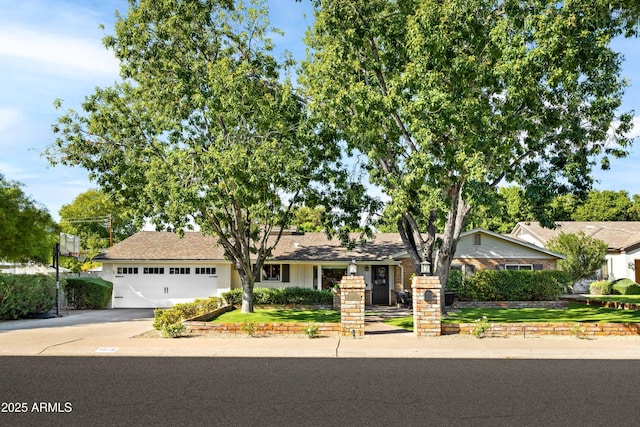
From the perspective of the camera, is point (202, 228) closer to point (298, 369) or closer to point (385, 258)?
point (385, 258)

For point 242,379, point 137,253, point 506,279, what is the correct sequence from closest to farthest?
point 242,379
point 506,279
point 137,253

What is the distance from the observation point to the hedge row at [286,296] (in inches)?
987

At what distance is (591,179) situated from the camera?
17859 millimetres

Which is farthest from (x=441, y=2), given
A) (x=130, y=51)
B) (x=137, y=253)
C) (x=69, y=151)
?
(x=137, y=253)

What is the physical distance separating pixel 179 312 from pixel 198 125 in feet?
23.9

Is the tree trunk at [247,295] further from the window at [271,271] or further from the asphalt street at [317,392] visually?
the asphalt street at [317,392]

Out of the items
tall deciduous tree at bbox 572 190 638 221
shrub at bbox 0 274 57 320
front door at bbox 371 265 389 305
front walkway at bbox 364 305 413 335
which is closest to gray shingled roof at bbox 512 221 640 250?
front door at bbox 371 265 389 305

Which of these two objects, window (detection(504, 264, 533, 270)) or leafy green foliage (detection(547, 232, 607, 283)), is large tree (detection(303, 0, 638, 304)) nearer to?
window (detection(504, 264, 533, 270))

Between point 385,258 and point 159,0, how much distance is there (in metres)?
16.0

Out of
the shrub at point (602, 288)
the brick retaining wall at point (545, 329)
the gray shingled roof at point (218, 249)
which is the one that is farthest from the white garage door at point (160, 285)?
the shrub at point (602, 288)

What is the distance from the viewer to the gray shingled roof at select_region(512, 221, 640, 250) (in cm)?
3698

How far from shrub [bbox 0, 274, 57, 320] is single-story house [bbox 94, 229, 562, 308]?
5.51 m

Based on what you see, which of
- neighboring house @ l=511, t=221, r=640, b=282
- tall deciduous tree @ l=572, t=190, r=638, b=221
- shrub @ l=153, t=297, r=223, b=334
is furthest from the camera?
tall deciduous tree @ l=572, t=190, r=638, b=221

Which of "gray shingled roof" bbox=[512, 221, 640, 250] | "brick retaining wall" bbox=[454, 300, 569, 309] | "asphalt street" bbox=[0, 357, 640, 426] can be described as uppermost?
"gray shingled roof" bbox=[512, 221, 640, 250]
